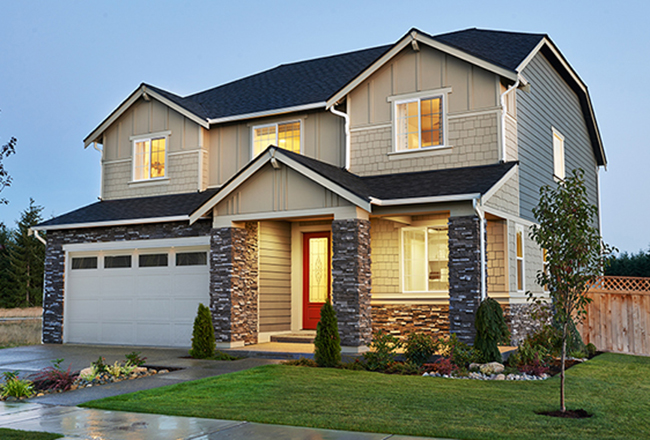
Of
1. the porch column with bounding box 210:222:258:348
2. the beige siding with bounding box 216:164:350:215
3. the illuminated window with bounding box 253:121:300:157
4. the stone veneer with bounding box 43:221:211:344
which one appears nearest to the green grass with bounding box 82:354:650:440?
the porch column with bounding box 210:222:258:348

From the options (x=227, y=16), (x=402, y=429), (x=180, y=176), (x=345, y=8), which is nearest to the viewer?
(x=402, y=429)

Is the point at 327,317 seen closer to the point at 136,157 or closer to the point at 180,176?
the point at 180,176

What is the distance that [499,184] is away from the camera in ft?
40.3

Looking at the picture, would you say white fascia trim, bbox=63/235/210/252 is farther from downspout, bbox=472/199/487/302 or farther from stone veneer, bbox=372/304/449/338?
downspout, bbox=472/199/487/302

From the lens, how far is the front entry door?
1538 centimetres

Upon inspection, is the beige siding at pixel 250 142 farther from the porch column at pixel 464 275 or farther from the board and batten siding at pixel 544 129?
the board and batten siding at pixel 544 129

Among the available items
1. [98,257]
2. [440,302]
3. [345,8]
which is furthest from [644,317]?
[345,8]

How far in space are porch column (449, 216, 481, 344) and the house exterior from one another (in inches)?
1.1

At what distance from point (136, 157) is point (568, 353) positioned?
12028 mm

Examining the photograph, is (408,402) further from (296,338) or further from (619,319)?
(619,319)

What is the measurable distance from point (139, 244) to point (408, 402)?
9.69m

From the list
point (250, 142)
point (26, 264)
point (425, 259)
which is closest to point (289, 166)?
point (250, 142)

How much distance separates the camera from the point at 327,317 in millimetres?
11391

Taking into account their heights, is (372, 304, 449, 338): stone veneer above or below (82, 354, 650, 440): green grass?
above
